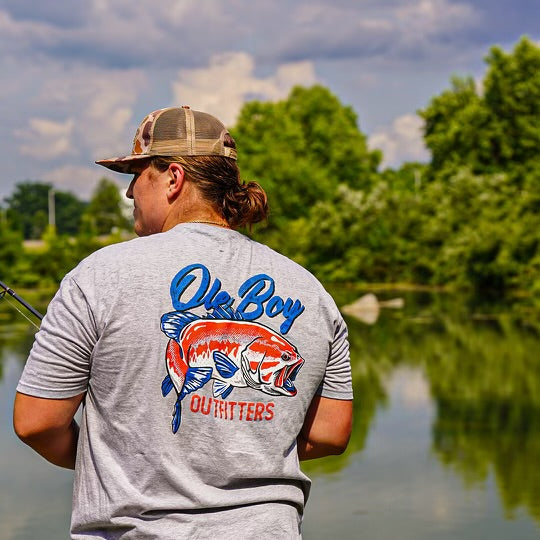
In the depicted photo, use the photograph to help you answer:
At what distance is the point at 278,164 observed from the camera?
116ft

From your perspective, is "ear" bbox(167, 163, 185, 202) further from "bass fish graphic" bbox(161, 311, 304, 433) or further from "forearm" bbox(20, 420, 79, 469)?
"forearm" bbox(20, 420, 79, 469)

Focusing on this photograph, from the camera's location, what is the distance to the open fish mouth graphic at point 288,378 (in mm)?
1506

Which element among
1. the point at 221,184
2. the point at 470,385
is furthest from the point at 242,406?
the point at 470,385

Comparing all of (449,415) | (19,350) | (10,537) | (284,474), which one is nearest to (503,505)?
(449,415)

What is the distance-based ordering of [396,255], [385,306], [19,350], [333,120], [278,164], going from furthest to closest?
[333,120] < [278,164] < [396,255] < [385,306] < [19,350]

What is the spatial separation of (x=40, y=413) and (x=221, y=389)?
0.28 metres

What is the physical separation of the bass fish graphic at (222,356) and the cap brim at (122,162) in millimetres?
299

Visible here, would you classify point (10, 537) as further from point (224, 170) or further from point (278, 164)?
point (278, 164)

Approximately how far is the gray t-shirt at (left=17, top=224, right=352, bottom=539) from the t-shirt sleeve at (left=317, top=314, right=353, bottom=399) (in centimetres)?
13

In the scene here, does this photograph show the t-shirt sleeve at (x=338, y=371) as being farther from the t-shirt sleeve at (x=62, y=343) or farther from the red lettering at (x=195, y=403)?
the t-shirt sleeve at (x=62, y=343)

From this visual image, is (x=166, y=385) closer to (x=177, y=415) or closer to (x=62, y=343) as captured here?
(x=177, y=415)

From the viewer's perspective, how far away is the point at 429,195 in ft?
102

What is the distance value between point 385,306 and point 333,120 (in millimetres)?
16221

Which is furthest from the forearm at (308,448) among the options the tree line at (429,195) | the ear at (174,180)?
the tree line at (429,195)
